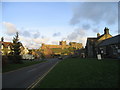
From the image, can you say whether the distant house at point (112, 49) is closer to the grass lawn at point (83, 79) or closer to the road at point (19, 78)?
the grass lawn at point (83, 79)

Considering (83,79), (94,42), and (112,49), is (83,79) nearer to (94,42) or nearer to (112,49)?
(112,49)

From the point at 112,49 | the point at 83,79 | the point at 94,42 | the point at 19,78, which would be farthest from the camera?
the point at 94,42

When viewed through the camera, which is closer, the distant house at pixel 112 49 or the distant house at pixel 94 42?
the distant house at pixel 112 49

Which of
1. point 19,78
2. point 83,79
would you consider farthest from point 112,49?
point 19,78

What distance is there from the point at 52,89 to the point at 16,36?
32347 mm

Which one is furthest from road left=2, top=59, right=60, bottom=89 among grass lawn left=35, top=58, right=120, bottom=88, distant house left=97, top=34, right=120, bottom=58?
distant house left=97, top=34, right=120, bottom=58

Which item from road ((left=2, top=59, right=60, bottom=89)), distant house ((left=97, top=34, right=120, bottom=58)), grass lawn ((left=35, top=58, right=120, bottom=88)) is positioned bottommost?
road ((left=2, top=59, right=60, bottom=89))

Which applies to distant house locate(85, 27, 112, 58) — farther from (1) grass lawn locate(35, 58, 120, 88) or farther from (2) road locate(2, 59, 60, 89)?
(2) road locate(2, 59, 60, 89)

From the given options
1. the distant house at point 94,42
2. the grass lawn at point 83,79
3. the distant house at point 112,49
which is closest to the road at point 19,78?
the grass lawn at point 83,79

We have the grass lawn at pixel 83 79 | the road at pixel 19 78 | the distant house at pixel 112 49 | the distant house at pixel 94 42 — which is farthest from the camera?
the distant house at pixel 94 42

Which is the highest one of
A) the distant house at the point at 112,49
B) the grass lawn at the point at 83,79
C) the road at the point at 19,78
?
the distant house at the point at 112,49

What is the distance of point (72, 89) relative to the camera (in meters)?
6.89

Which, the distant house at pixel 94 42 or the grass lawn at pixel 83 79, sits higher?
the distant house at pixel 94 42

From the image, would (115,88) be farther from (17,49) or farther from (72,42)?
(72,42)
